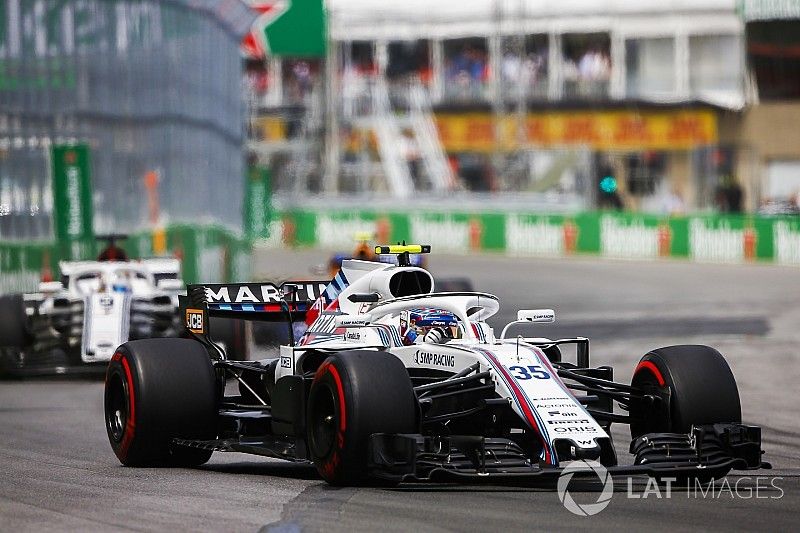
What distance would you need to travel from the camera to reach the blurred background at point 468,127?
31781 mm

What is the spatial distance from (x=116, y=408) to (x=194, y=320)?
110cm

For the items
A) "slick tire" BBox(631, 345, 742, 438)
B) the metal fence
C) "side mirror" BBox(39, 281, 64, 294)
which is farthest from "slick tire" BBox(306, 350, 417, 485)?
the metal fence

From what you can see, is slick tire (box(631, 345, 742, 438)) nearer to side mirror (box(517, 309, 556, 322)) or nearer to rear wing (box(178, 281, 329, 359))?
side mirror (box(517, 309, 556, 322))

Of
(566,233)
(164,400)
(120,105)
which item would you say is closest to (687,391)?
(164,400)

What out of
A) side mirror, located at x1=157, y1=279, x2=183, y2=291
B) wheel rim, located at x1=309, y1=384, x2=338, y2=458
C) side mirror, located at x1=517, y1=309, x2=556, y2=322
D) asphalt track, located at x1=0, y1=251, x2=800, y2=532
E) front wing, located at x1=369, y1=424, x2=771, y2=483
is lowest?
asphalt track, located at x1=0, y1=251, x2=800, y2=532

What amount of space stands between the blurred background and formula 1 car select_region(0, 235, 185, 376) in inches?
319

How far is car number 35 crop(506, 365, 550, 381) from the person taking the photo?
10.3 meters

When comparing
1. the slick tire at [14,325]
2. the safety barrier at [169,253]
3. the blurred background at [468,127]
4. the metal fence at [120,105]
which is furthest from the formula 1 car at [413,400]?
the blurred background at [468,127]

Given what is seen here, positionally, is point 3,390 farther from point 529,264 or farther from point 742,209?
point 742,209

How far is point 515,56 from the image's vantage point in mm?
58188

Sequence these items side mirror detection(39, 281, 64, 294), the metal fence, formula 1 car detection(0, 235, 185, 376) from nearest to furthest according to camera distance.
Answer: formula 1 car detection(0, 235, 185, 376) → side mirror detection(39, 281, 64, 294) → the metal fence

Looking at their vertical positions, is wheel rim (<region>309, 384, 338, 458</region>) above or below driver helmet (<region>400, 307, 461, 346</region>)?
below

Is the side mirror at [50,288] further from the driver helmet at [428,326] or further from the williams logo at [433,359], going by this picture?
the williams logo at [433,359]

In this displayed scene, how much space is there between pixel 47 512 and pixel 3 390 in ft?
29.8
